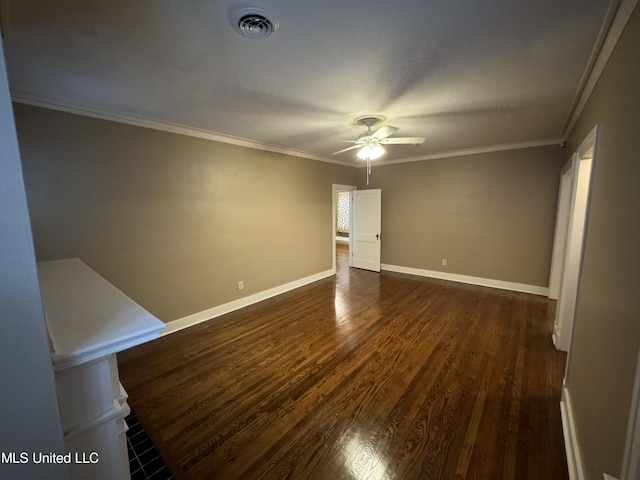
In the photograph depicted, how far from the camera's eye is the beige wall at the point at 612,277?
3.46 ft

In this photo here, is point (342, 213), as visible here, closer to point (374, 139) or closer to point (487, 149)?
point (487, 149)

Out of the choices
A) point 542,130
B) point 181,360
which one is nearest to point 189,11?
point 181,360

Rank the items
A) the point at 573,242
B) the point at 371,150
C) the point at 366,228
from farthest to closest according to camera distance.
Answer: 1. the point at 366,228
2. the point at 371,150
3. the point at 573,242

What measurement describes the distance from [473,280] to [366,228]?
234 cm

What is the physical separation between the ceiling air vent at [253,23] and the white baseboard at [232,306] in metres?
2.66

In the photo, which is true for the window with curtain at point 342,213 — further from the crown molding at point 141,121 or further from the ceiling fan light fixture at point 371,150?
the ceiling fan light fixture at point 371,150

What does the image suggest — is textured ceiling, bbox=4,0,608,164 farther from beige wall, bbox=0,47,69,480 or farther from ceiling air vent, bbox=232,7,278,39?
beige wall, bbox=0,47,69,480

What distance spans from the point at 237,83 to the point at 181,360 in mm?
2612

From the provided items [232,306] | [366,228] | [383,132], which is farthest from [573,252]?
[232,306]

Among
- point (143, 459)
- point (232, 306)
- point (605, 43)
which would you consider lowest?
point (143, 459)

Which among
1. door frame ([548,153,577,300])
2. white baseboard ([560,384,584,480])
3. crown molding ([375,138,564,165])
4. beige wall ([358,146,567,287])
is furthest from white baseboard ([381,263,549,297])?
white baseboard ([560,384,584,480])

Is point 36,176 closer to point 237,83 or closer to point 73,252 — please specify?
point 73,252

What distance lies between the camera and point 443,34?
1.52 metres

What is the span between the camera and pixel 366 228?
6.04m
